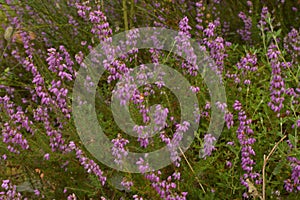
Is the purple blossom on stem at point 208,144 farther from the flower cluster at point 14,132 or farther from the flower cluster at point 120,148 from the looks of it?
the flower cluster at point 14,132

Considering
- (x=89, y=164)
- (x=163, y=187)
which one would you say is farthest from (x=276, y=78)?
(x=89, y=164)

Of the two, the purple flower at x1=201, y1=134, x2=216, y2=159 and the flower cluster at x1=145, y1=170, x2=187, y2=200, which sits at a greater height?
the purple flower at x1=201, y1=134, x2=216, y2=159

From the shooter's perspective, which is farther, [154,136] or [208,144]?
[154,136]

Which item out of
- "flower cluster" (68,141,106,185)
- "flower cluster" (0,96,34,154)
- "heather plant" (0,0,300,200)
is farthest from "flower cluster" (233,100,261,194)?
"flower cluster" (0,96,34,154)

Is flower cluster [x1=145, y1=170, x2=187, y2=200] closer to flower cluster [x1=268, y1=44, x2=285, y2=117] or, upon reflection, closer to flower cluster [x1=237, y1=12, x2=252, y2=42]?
flower cluster [x1=268, y1=44, x2=285, y2=117]

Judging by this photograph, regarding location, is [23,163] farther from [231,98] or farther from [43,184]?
[231,98]

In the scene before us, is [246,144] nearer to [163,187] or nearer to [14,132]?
[163,187]

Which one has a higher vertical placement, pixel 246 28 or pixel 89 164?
pixel 246 28

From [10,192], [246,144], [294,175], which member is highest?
[246,144]

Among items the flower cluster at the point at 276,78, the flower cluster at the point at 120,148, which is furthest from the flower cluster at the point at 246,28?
the flower cluster at the point at 120,148

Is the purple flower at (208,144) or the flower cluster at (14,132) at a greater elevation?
the purple flower at (208,144)

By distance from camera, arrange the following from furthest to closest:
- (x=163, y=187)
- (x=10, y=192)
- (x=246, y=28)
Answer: (x=246, y=28)
(x=10, y=192)
(x=163, y=187)

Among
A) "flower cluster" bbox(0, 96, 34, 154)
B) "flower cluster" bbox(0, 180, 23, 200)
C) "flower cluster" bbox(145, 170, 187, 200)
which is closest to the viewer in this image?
"flower cluster" bbox(145, 170, 187, 200)

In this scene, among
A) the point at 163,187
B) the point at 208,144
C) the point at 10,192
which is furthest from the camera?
the point at 10,192
